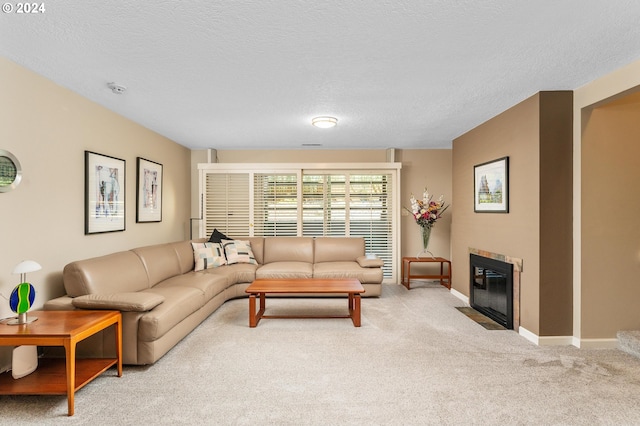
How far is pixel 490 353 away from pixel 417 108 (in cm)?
256

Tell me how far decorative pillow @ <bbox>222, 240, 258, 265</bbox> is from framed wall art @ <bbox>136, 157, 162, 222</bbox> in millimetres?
1081

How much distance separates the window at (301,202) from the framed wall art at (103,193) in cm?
206

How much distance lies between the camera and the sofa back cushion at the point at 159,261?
378 centimetres

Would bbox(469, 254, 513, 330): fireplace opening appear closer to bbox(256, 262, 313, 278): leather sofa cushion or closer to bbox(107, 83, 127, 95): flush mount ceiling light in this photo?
bbox(256, 262, 313, 278): leather sofa cushion

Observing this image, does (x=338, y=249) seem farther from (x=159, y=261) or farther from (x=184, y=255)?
(x=159, y=261)

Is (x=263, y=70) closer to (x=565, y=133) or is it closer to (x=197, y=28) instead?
(x=197, y=28)

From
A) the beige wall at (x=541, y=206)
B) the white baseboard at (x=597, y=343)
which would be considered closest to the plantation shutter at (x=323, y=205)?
the beige wall at (x=541, y=206)

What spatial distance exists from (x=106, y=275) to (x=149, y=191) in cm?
183

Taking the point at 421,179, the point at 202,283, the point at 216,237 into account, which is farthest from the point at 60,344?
the point at 421,179

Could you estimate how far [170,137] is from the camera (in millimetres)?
5141

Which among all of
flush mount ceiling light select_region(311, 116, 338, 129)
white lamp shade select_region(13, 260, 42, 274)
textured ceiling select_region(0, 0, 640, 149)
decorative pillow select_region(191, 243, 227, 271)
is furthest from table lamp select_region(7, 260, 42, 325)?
flush mount ceiling light select_region(311, 116, 338, 129)

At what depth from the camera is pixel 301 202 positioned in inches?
235

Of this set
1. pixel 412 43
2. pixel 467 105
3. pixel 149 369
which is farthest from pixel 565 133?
pixel 149 369

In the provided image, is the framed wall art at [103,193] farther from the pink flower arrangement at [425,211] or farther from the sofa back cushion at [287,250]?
the pink flower arrangement at [425,211]
